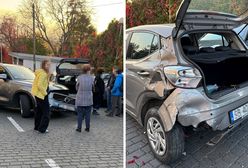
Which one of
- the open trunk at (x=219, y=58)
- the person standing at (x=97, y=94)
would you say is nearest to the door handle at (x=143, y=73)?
the open trunk at (x=219, y=58)

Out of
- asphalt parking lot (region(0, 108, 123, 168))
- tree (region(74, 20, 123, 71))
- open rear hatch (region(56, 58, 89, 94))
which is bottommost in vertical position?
asphalt parking lot (region(0, 108, 123, 168))

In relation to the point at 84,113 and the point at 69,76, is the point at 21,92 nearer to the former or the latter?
the point at 69,76

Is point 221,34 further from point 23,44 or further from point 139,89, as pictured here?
point 23,44

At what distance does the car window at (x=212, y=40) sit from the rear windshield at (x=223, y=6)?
234mm

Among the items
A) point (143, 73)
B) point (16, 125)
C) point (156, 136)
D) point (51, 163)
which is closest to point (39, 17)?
point (143, 73)

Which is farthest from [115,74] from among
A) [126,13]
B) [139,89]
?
[126,13]

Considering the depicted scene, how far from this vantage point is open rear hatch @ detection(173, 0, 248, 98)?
2.24 m

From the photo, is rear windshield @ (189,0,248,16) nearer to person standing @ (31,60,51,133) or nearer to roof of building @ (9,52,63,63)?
roof of building @ (9,52,63,63)

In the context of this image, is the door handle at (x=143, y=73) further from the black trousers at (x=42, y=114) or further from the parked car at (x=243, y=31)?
the black trousers at (x=42, y=114)

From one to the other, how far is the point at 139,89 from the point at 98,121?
1947 mm

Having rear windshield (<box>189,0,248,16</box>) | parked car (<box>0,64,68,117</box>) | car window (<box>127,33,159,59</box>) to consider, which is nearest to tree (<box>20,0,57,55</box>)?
car window (<box>127,33,159,59</box>)

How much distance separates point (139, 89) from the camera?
7.97ft

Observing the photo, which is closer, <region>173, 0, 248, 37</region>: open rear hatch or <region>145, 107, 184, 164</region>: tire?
<region>173, 0, 248, 37</region>: open rear hatch

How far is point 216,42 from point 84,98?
6.83 feet
